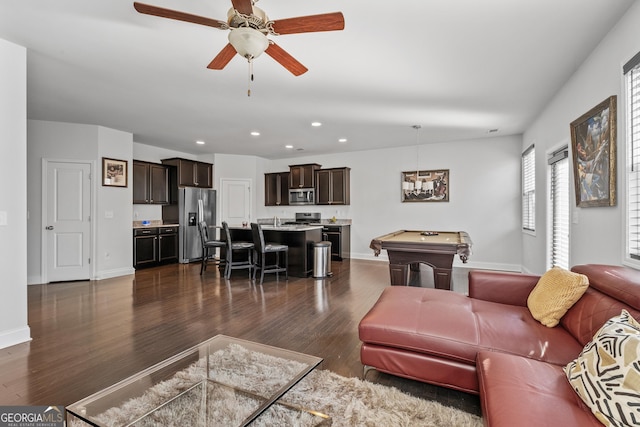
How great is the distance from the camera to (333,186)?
24.3 ft

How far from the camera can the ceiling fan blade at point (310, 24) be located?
5.93 feet

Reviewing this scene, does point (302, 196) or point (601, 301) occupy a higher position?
point (302, 196)

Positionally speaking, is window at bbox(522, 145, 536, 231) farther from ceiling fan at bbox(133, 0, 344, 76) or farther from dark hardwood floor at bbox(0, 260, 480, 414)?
ceiling fan at bbox(133, 0, 344, 76)

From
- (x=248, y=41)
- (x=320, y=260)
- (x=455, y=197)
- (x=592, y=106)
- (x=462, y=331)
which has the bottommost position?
(x=320, y=260)

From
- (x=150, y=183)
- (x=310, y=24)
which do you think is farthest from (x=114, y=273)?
(x=310, y=24)

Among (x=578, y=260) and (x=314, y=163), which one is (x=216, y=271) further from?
(x=578, y=260)

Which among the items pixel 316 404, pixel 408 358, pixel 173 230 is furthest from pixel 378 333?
pixel 173 230

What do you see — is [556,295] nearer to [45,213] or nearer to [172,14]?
[172,14]

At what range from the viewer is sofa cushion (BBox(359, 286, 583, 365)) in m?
1.67

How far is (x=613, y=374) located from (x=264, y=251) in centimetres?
431

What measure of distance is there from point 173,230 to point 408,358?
6.21 metres

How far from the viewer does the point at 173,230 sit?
670 cm

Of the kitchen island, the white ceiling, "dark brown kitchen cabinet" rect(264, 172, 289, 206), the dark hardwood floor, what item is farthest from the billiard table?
"dark brown kitchen cabinet" rect(264, 172, 289, 206)

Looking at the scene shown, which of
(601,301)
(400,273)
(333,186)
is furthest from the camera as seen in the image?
(333,186)
